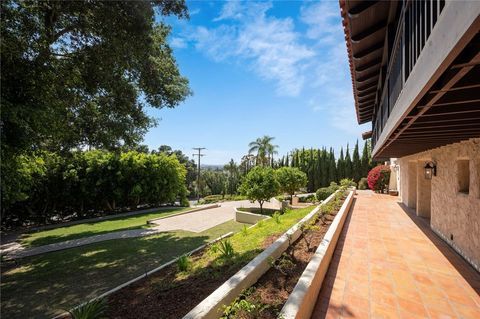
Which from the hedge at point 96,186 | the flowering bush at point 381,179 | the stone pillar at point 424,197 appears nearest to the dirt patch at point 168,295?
the stone pillar at point 424,197

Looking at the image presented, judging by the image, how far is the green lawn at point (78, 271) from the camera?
6598 mm

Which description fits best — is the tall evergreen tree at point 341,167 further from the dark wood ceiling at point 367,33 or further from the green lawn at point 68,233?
the dark wood ceiling at point 367,33

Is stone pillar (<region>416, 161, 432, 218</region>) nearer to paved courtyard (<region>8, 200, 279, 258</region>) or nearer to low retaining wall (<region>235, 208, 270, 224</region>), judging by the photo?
low retaining wall (<region>235, 208, 270, 224</region>)

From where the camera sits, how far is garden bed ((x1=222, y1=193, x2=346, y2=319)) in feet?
10.8

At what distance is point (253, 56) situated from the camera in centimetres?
1005

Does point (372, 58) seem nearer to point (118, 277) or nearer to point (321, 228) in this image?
point (321, 228)

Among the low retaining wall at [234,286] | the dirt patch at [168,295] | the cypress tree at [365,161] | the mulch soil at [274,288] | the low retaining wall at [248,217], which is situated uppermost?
the cypress tree at [365,161]

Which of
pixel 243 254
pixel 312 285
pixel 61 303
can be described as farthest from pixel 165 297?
pixel 61 303

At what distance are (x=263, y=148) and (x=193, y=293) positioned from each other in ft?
147

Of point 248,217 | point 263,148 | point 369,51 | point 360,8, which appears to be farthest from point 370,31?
point 263,148

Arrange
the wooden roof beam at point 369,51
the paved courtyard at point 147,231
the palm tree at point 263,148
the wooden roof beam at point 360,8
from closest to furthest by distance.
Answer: the wooden roof beam at point 360,8 < the wooden roof beam at point 369,51 < the paved courtyard at point 147,231 < the palm tree at point 263,148

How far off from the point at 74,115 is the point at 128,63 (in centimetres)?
326

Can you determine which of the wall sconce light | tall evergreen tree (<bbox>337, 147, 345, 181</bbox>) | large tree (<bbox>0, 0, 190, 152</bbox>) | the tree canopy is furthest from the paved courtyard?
tall evergreen tree (<bbox>337, 147, 345, 181</bbox>)

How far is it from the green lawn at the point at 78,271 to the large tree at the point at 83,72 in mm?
3996
